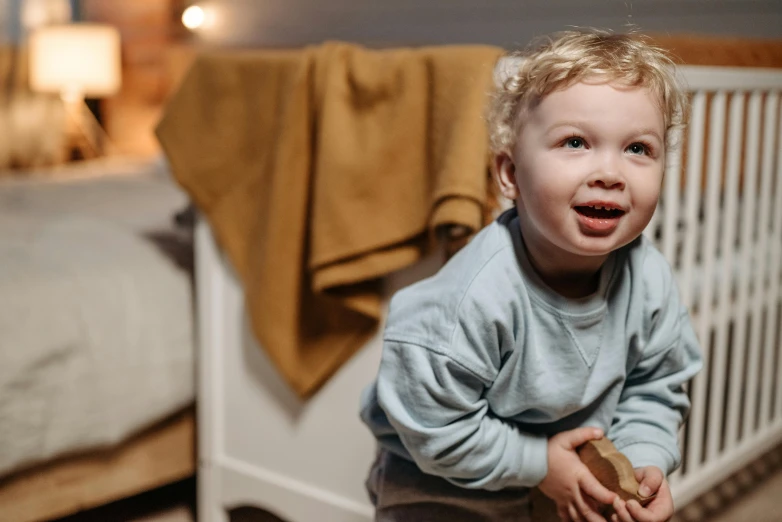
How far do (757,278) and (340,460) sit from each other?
820 millimetres

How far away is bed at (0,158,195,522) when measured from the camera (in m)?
1.45

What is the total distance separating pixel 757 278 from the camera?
1.58m

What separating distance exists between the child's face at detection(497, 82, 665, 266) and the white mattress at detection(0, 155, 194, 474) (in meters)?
0.97

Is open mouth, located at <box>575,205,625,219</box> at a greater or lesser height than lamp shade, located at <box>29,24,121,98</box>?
greater

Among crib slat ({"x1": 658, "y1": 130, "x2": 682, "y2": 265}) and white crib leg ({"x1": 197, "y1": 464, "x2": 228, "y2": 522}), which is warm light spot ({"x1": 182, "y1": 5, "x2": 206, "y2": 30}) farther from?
crib slat ({"x1": 658, "y1": 130, "x2": 682, "y2": 265})

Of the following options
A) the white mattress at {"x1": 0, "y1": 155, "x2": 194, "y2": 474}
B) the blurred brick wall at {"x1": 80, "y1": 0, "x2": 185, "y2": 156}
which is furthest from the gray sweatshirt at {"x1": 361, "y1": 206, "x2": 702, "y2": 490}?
the blurred brick wall at {"x1": 80, "y1": 0, "x2": 185, "y2": 156}

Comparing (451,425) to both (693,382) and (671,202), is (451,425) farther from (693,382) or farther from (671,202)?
(693,382)

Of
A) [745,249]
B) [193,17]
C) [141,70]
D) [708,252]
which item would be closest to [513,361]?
[708,252]

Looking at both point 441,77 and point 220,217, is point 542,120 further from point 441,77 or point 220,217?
point 220,217

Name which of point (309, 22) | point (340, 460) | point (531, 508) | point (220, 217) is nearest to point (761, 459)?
point (340, 460)

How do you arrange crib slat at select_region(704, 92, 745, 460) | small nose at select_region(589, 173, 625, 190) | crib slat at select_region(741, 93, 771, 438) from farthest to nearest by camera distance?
1. crib slat at select_region(741, 93, 771, 438)
2. crib slat at select_region(704, 92, 745, 460)
3. small nose at select_region(589, 173, 625, 190)

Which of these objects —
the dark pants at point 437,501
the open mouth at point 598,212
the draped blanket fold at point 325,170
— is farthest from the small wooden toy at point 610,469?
the draped blanket fold at point 325,170

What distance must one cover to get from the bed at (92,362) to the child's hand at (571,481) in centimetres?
91

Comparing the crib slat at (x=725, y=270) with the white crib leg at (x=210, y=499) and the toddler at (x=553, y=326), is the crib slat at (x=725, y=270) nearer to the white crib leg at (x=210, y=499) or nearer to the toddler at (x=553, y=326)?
the toddler at (x=553, y=326)
